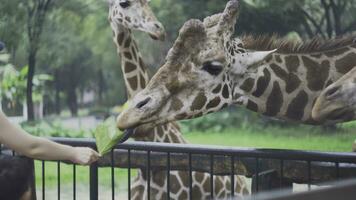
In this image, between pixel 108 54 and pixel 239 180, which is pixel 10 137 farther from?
pixel 108 54

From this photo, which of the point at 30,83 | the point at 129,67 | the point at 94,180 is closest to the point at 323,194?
the point at 94,180

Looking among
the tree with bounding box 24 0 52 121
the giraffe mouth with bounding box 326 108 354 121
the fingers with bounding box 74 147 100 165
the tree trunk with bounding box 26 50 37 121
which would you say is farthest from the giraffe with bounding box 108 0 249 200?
the tree trunk with bounding box 26 50 37 121

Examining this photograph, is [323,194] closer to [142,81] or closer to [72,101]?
[142,81]

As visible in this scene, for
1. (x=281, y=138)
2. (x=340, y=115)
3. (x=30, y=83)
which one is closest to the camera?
(x=340, y=115)

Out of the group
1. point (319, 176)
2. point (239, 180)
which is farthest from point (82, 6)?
point (319, 176)

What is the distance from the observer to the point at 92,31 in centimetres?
1181

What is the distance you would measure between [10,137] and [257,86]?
38.7 inches

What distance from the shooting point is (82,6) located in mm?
10938

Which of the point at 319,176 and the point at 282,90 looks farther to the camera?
the point at 282,90

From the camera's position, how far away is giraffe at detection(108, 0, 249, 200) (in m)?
3.08

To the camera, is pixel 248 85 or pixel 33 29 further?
pixel 33 29

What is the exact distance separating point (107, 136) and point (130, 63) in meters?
1.42

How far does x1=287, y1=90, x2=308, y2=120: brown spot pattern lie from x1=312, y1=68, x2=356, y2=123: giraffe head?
1.47 ft

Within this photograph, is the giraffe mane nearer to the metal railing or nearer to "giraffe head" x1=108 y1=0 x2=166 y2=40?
the metal railing
